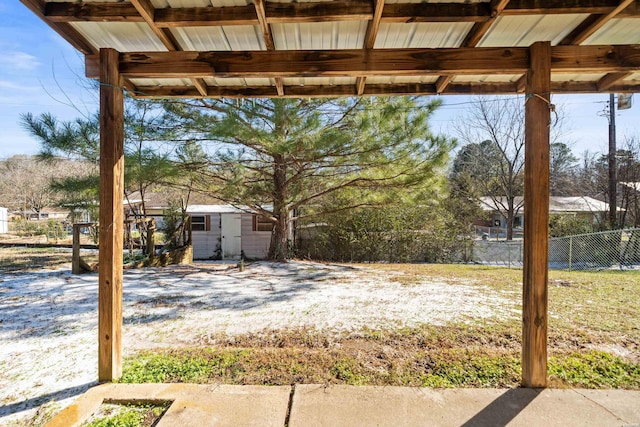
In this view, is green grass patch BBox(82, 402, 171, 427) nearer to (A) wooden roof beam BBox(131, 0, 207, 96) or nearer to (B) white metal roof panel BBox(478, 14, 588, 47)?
(A) wooden roof beam BBox(131, 0, 207, 96)

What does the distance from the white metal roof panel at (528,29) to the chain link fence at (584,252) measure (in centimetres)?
863

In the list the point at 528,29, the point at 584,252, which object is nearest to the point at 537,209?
the point at 528,29

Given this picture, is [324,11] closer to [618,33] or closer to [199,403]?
[618,33]

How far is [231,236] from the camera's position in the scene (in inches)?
468

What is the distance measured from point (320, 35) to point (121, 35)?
139 cm

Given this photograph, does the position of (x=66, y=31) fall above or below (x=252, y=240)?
above

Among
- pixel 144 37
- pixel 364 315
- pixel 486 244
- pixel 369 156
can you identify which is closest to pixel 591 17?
pixel 144 37

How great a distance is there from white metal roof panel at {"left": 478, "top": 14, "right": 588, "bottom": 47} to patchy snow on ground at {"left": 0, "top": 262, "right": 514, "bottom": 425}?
2845 mm

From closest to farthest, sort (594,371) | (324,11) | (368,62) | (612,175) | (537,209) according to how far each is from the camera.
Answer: (324,11), (537,209), (368,62), (594,371), (612,175)

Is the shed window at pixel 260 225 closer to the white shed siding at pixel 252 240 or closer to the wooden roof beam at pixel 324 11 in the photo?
the white shed siding at pixel 252 240

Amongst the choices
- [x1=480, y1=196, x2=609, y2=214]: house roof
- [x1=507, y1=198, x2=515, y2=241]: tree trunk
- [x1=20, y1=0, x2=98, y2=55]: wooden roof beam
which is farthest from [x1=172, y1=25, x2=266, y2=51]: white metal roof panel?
[x1=507, y1=198, x2=515, y2=241]: tree trunk

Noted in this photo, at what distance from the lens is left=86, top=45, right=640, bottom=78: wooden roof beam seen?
2225 mm

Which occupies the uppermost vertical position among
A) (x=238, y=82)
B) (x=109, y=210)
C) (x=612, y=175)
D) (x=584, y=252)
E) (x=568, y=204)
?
(x=612, y=175)

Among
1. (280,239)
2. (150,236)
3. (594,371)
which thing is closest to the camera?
(594,371)
